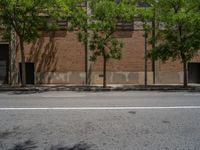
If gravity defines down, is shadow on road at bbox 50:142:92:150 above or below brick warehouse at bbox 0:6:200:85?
below

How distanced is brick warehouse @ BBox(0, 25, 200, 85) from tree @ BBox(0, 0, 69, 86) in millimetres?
5045

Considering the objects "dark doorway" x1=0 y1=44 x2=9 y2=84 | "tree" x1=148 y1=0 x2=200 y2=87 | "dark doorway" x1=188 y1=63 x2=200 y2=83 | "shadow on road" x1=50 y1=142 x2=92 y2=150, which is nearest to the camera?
"shadow on road" x1=50 y1=142 x2=92 y2=150

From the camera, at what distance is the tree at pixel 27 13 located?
2223 centimetres

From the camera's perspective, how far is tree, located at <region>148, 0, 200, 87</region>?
23656mm

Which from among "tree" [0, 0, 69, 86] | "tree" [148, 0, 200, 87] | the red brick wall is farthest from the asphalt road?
the red brick wall

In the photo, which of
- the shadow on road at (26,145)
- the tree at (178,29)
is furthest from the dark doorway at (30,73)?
the shadow on road at (26,145)

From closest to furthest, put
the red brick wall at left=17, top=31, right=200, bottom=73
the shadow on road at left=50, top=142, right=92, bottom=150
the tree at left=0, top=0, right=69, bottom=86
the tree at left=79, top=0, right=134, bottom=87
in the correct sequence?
1. the shadow on road at left=50, top=142, right=92, bottom=150
2. the tree at left=0, top=0, right=69, bottom=86
3. the tree at left=79, top=0, right=134, bottom=87
4. the red brick wall at left=17, top=31, right=200, bottom=73

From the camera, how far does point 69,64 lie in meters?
29.8

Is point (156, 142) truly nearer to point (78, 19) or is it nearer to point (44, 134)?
point (44, 134)

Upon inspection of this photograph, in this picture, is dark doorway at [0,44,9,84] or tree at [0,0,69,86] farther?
dark doorway at [0,44,9,84]

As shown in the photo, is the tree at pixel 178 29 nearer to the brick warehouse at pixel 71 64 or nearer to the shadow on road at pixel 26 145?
the brick warehouse at pixel 71 64

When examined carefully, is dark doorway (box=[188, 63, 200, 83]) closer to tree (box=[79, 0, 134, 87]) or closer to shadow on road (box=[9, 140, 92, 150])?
tree (box=[79, 0, 134, 87])

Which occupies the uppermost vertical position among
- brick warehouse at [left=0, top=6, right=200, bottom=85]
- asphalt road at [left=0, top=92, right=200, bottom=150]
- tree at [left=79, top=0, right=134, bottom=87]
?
tree at [left=79, top=0, right=134, bottom=87]

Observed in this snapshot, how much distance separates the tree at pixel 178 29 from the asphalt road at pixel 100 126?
11.2 metres
